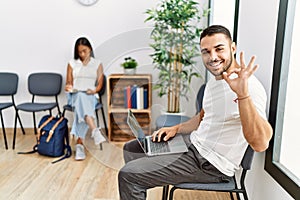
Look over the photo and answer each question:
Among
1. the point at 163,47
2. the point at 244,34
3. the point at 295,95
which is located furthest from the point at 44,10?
the point at 295,95

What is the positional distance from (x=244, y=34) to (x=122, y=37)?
173 centimetres

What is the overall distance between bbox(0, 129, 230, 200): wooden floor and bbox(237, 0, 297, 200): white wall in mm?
517

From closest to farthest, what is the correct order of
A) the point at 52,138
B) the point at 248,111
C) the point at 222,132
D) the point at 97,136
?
the point at 248,111 → the point at 222,132 → the point at 52,138 → the point at 97,136

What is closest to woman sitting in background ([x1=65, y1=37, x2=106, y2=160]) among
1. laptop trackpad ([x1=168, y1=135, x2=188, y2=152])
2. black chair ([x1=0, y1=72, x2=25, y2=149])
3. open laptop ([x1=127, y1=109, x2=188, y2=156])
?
black chair ([x1=0, y1=72, x2=25, y2=149])

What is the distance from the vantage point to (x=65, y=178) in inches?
102

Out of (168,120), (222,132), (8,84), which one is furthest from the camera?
(8,84)

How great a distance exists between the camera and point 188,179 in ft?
5.17

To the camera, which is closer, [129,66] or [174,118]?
[174,118]

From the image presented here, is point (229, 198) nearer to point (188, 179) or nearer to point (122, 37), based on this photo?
point (188, 179)

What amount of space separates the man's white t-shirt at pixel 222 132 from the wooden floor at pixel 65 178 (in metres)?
0.81

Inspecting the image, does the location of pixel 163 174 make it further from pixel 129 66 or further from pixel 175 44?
pixel 129 66

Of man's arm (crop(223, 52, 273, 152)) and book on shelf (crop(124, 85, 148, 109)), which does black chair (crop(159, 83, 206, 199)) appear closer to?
book on shelf (crop(124, 85, 148, 109))

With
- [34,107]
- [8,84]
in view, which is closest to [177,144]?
[34,107]

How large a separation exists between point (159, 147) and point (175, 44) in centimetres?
148
